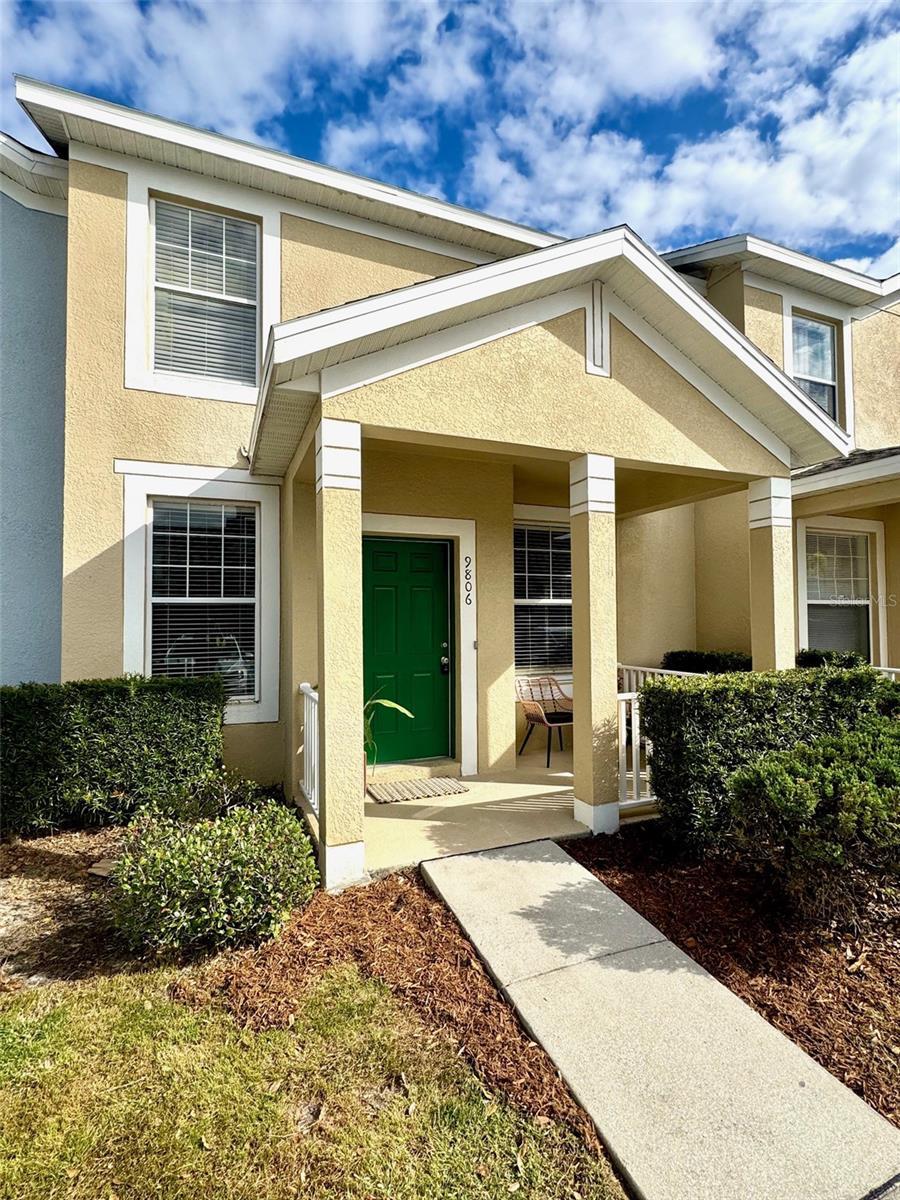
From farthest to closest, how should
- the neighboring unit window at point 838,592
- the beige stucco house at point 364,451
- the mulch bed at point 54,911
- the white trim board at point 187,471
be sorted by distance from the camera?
the neighboring unit window at point 838,592
the white trim board at point 187,471
the beige stucco house at point 364,451
the mulch bed at point 54,911

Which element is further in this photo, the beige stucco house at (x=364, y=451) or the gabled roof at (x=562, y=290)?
the beige stucco house at (x=364, y=451)

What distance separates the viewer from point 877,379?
9.63 meters

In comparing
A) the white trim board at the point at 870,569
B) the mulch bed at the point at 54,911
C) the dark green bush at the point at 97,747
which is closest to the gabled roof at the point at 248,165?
the dark green bush at the point at 97,747

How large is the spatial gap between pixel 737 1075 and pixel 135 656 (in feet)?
18.4

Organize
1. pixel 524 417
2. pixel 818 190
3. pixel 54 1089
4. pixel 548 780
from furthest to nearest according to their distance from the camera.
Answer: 1. pixel 818 190
2. pixel 548 780
3. pixel 524 417
4. pixel 54 1089

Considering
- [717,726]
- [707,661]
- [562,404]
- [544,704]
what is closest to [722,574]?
[707,661]

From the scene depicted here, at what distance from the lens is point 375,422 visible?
13.7 ft

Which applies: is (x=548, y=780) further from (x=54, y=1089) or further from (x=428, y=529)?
(x=54, y=1089)

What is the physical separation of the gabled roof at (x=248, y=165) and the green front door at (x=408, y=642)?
3687mm

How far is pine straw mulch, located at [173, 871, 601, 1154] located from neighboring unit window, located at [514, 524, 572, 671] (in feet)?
13.8

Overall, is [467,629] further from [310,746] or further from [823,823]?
[823,823]

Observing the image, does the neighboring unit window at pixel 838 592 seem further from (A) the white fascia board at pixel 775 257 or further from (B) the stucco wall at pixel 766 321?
(A) the white fascia board at pixel 775 257

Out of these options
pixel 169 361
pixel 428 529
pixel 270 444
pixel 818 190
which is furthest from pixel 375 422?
pixel 818 190

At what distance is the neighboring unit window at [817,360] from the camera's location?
29.8ft
